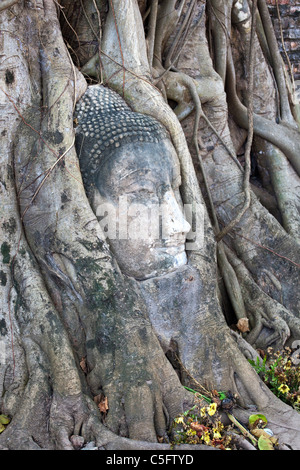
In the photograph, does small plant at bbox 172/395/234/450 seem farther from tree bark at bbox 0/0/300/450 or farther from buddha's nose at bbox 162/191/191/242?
buddha's nose at bbox 162/191/191/242

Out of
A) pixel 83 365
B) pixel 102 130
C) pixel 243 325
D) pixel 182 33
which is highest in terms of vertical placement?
pixel 182 33

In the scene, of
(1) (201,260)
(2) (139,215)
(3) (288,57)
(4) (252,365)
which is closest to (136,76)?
(2) (139,215)

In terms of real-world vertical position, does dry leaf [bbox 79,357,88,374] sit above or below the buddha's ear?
below

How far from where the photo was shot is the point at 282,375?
3.22m

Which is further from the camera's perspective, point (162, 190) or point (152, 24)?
point (152, 24)

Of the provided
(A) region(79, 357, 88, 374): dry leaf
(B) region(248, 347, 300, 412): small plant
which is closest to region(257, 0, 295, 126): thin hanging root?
(B) region(248, 347, 300, 412): small plant

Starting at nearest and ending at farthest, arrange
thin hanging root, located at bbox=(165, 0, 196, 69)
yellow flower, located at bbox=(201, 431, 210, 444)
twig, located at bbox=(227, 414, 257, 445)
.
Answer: yellow flower, located at bbox=(201, 431, 210, 444)
twig, located at bbox=(227, 414, 257, 445)
thin hanging root, located at bbox=(165, 0, 196, 69)

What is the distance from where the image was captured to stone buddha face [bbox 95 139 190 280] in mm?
3047

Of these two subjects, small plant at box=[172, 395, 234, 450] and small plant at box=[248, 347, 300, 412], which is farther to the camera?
small plant at box=[248, 347, 300, 412]

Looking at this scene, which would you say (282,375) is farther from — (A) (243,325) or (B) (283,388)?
(A) (243,325)

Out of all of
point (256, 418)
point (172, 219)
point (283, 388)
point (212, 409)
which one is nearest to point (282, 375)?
point (283, 388)

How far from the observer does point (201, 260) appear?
323 cm

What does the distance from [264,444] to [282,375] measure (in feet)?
2.20
